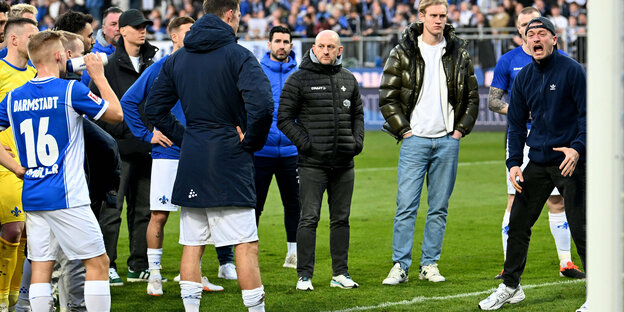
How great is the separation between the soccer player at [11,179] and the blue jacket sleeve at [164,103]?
1085mm

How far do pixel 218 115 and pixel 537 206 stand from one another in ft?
7.88

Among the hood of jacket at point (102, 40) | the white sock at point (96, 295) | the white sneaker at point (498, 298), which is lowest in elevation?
the white sneaker at point (498, 298)

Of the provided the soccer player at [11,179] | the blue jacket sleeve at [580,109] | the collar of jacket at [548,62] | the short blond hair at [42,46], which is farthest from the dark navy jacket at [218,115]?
the blue jacket sleeve at [580,109]

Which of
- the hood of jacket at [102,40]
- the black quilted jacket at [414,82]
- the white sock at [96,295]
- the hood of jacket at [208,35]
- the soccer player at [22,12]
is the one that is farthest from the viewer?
the hood of jacket at [102,40]

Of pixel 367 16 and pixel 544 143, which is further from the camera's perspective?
pixel 367 16

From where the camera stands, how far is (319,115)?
7621mm

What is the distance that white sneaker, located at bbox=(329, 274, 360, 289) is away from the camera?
25.1ft

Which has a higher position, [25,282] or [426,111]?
[426,111]

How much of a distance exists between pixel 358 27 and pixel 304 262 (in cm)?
1969

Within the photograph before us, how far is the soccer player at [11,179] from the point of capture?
6.56 m

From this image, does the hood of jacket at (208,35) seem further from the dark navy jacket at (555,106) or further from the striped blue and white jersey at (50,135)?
the dark navy jacket at (555,106)

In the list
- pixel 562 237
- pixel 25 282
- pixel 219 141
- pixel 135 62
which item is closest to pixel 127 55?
pixel 135 62

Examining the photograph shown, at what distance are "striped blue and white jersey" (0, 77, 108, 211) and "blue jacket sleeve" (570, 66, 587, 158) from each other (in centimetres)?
317

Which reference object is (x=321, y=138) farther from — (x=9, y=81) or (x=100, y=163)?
(x=9, y=81)
